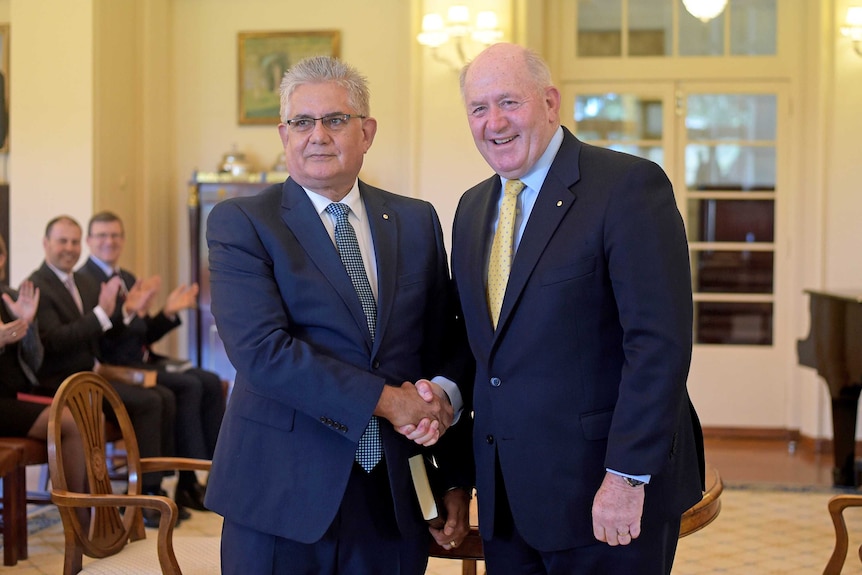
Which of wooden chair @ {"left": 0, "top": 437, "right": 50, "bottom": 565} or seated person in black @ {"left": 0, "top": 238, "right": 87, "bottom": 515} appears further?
seated person in black @ {"left": 0, "top": 238, "right": 87, "bottom": 515}

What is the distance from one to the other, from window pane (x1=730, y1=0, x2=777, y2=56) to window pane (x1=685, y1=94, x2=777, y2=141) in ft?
1.07

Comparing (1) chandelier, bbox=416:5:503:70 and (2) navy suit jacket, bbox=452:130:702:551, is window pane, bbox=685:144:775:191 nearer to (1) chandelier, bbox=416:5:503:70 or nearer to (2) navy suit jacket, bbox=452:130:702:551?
(1) chandelier, bbox=416:5:503:70

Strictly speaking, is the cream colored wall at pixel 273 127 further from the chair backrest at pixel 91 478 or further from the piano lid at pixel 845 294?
the chair backrest at pixel 91 478

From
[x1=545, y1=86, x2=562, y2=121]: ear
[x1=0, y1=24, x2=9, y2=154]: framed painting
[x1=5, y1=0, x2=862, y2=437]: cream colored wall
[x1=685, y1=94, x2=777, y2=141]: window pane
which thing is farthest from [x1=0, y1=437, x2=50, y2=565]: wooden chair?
[x1=685, y1=94, x2=777, y2=141]: window pane

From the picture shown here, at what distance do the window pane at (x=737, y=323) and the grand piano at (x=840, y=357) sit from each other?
130 cm

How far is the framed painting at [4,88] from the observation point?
23.7 feet

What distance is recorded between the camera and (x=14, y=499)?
4449mm

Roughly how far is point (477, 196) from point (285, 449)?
0.70 metres

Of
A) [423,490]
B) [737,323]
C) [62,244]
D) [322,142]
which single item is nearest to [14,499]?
[62,244]

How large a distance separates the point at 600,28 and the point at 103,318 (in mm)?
4260

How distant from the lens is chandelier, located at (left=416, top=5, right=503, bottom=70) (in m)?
6.66

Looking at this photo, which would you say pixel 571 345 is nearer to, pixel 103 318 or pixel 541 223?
pixel 541 223

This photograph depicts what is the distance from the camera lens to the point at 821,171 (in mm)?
6906

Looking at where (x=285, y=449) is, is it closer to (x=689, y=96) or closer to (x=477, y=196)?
A: (x=477, y=196)
